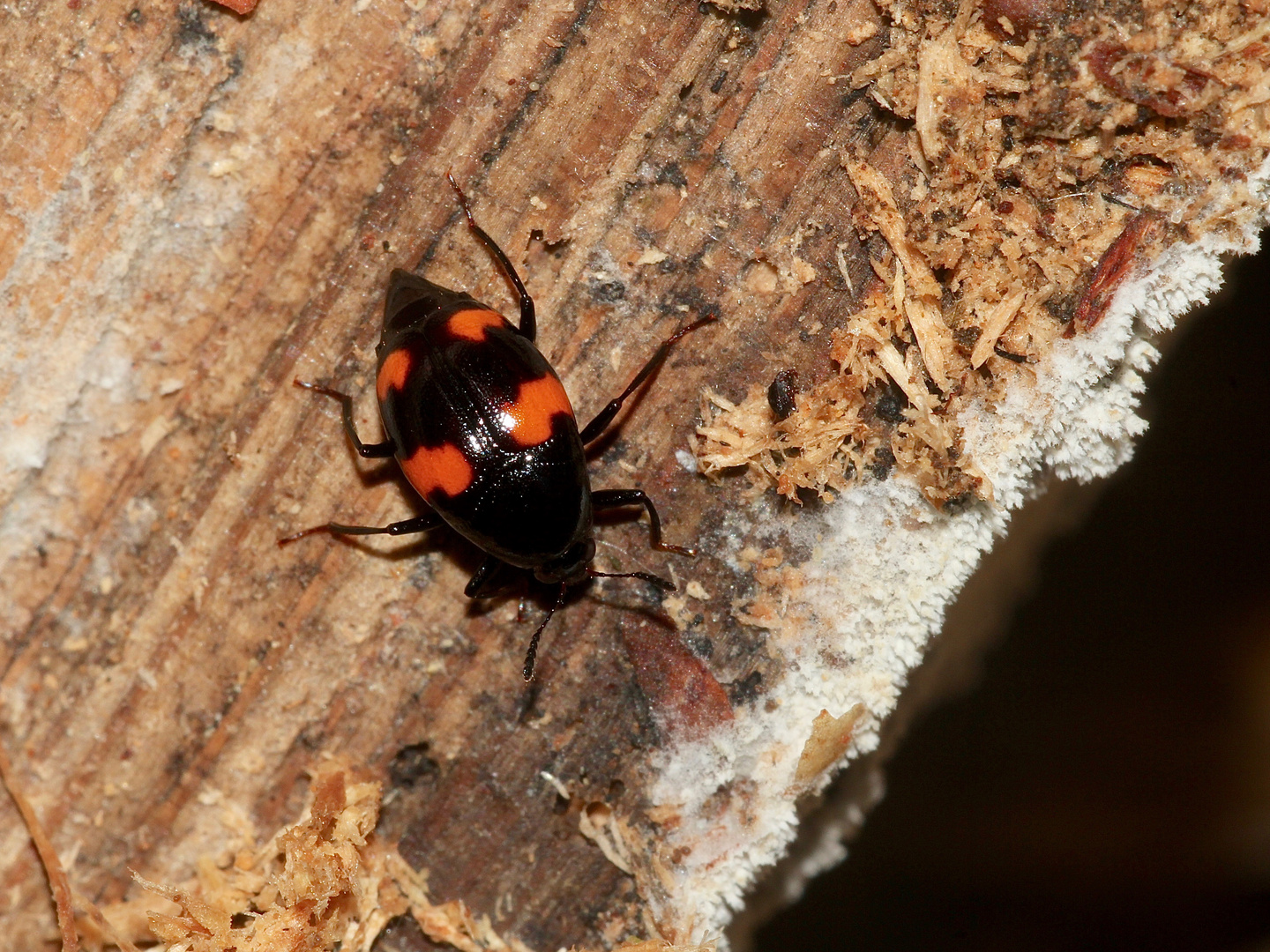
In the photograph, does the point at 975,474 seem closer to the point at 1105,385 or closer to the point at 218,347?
the point at 1105,385

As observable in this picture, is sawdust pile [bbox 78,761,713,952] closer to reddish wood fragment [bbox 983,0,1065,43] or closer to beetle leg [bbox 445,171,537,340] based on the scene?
beetle leg [bbox 445,171,537,340]

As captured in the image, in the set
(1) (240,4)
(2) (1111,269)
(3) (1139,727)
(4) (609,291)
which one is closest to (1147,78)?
(2) (1111,269)

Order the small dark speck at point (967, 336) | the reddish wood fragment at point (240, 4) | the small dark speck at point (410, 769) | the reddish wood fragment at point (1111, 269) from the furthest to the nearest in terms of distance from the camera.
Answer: the small dark speck at point (410, 769), the reddish wood fragment at point (240, 4), the small dark speck at point (967, 336), the reddish wood fragment at point (1111, 269)

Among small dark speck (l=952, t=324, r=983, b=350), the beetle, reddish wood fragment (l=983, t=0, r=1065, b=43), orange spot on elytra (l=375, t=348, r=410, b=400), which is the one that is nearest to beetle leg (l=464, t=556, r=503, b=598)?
the beetle

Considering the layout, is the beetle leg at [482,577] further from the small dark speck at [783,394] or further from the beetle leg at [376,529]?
the small dark speck at [783,394]

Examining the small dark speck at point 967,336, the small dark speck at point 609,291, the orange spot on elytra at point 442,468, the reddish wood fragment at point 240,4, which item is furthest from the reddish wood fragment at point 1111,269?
the reddish wood fragment at point 240,4

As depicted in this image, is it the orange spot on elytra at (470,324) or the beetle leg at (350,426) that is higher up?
the orange spot on elytra at (470,324)

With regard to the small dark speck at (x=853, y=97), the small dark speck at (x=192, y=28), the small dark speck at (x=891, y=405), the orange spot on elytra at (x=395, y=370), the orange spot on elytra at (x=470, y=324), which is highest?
the small dark speck at (x=853, y=97)
